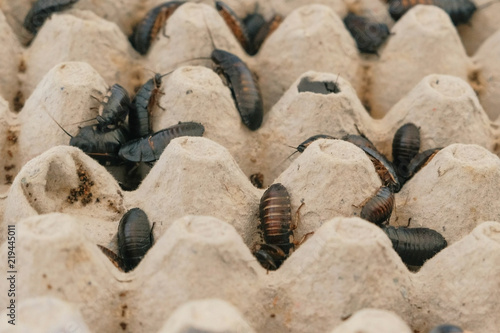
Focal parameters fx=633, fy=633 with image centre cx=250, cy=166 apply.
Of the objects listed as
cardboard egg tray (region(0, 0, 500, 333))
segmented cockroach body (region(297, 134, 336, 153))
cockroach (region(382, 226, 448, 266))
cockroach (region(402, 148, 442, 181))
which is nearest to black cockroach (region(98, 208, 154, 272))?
cardboard egg tray (region(0, 0, 500, 333))

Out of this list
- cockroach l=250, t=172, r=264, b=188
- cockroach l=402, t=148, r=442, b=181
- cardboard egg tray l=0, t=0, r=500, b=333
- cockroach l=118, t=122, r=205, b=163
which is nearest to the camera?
cardboard egg tray l=0, t=0, r=500, b=333

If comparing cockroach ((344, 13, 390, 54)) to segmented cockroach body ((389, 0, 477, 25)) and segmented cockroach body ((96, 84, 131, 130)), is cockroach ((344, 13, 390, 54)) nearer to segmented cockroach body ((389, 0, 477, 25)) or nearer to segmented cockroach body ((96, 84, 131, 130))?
segmented cockroach body ((389, 0, 477, 25))

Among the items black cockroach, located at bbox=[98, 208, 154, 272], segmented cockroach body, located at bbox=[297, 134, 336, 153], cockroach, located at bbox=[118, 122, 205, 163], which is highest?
segmented cockroach body, located at bbox=[297, 134, 336, 153]

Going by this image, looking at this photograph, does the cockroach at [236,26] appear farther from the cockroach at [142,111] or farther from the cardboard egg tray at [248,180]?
the cockroach at [142,111]

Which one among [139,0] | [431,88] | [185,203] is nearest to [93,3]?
[139,0]

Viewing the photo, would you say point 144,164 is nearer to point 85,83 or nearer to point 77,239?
point 85,83

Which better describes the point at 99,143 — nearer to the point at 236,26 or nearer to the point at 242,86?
the point at 242,86
